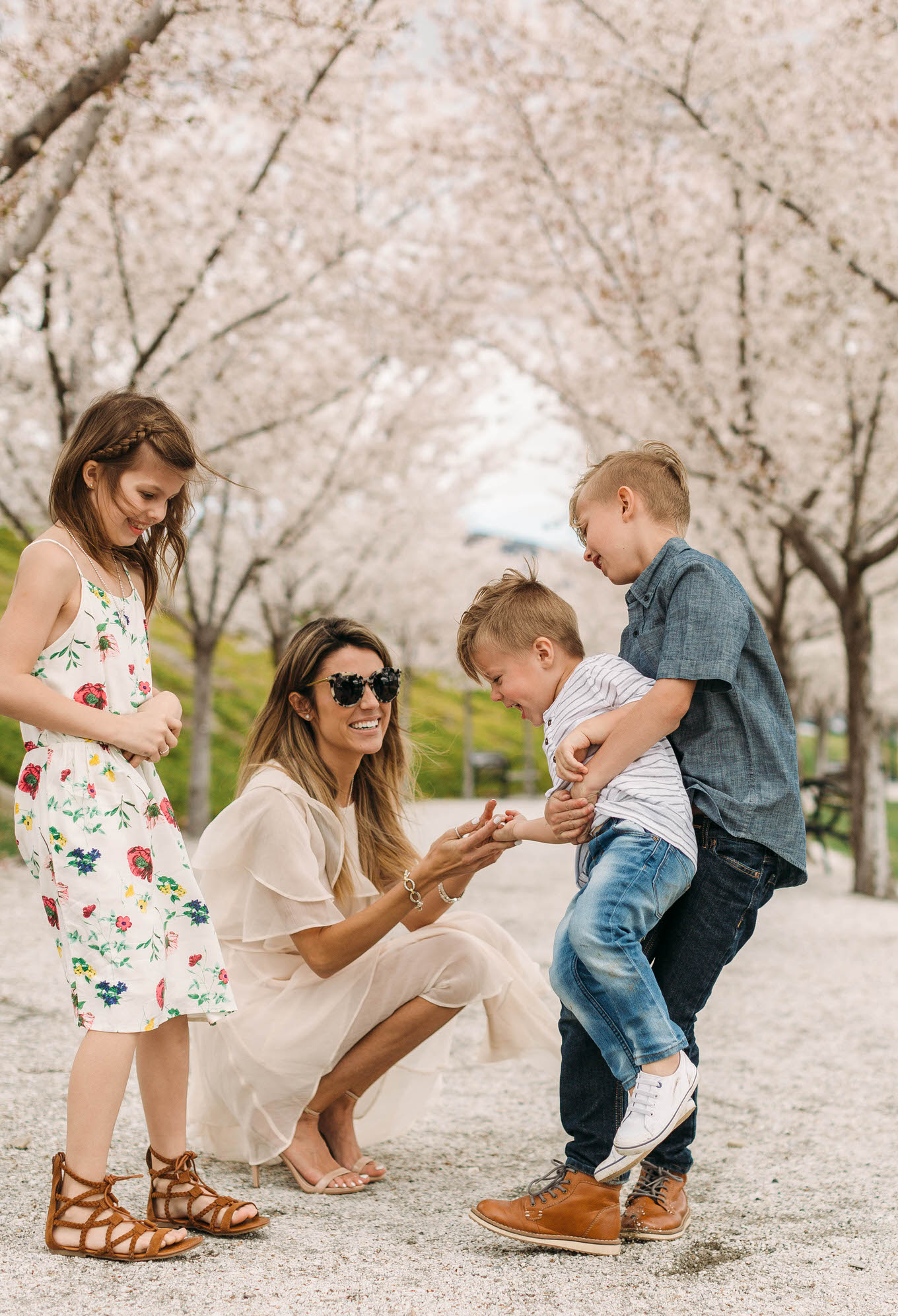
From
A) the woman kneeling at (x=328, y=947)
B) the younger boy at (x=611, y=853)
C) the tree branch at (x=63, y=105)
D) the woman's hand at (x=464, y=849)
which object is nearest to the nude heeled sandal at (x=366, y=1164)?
the woman kneeling at (x=328, y=947)

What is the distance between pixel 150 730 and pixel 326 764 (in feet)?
2.68

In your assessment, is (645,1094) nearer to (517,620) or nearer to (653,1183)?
(653,1183)

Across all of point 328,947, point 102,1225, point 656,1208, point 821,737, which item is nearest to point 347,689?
point 328,947

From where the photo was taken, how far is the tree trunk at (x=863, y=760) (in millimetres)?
9398

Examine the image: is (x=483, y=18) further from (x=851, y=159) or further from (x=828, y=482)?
(x=828, y=482)

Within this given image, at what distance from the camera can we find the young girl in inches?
87.0

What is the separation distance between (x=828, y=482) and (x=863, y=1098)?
314 inches

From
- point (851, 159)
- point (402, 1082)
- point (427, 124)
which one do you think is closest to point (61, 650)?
point (402, 1082)

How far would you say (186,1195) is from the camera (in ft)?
7.84

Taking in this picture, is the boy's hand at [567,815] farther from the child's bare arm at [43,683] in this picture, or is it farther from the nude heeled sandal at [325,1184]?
the nude heeled sandal at [325,1184]

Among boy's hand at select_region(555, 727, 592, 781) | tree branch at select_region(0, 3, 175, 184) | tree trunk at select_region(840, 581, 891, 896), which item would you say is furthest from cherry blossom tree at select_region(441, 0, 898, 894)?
boy's hand at select_region(555, 727, 592, 781)

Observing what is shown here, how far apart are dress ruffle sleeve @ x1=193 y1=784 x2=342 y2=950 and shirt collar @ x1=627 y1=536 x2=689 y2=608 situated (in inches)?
41.9

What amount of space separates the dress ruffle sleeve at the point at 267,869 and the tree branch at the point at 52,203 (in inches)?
130

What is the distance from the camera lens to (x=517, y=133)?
8.58m
